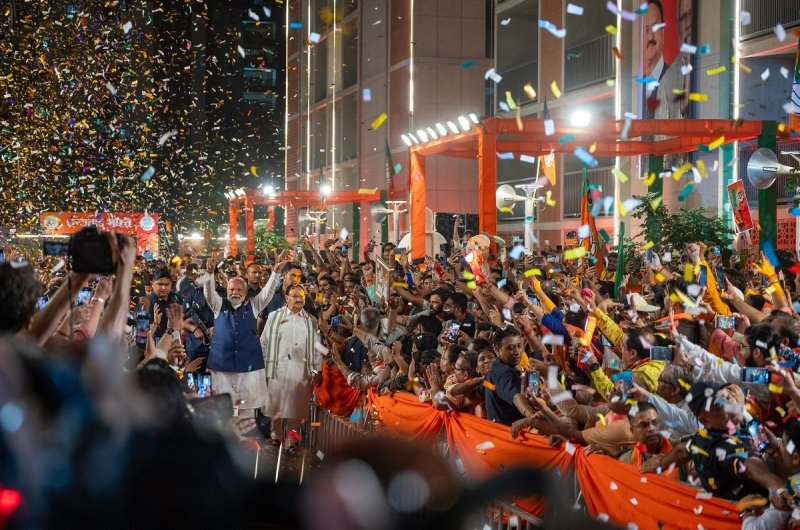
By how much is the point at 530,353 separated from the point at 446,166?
30.1 meters

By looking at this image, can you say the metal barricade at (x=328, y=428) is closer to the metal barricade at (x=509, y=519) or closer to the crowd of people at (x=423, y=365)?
the crowd of people at (x=423, y=365)

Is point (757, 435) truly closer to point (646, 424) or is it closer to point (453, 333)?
point (646, 424)

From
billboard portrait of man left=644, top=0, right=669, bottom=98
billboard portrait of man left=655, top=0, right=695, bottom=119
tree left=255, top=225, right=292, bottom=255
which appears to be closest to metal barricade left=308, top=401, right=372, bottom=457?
billboard portrait of man left=655, top=0, right=695, bottom=119

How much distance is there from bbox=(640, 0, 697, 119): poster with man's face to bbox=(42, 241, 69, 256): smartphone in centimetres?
1979

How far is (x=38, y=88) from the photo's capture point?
16844mm

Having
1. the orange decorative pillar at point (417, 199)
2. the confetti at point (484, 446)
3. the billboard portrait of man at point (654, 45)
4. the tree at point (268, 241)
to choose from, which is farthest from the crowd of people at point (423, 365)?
the tree at point (268, 241)

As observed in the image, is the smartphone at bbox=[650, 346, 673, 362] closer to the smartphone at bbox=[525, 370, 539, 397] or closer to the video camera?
the smartphone at bbox=[525, 370, 539, 397]

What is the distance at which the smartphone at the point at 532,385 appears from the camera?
292 inches

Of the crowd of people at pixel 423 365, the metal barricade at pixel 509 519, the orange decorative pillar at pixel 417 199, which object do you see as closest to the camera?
the crowd of people at pixel 423 365

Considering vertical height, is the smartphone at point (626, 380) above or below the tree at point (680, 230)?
below

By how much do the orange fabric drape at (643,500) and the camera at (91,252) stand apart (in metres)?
2.65

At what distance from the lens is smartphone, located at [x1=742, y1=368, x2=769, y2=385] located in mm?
6289

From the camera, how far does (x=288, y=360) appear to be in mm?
11383

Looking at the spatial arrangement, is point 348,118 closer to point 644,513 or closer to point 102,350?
point 644,513
